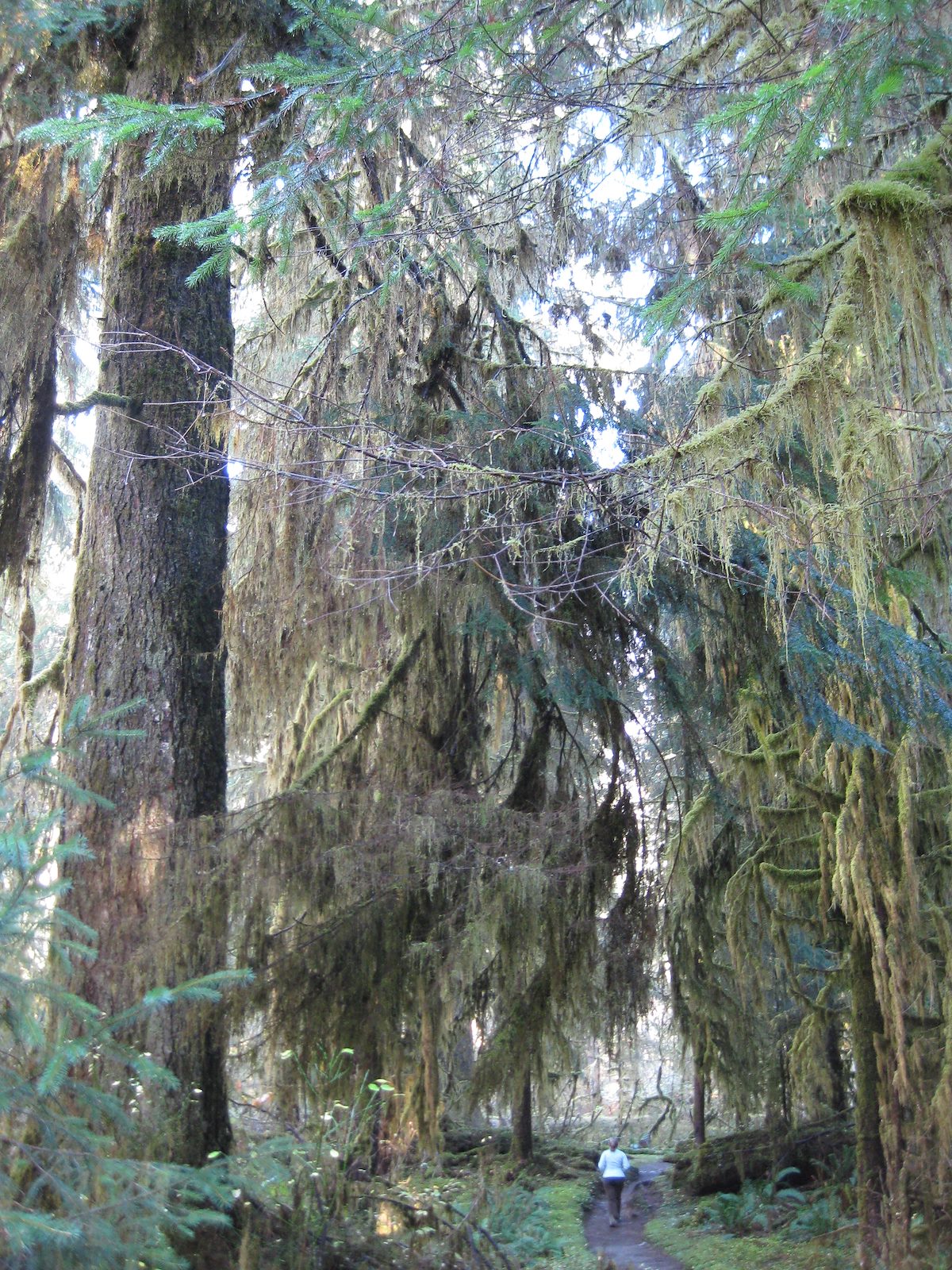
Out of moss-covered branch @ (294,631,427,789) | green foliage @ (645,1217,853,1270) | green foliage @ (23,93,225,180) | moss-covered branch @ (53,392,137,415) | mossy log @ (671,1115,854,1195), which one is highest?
green foliage @ (23,93,225,180)

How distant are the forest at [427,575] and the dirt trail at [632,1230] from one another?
267cm

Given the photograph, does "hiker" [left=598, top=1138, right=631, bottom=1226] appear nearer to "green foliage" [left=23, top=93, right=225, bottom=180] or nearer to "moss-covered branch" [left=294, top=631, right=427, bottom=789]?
"moss-covered branch" [left=294, top=631, right=427, bottom=789]

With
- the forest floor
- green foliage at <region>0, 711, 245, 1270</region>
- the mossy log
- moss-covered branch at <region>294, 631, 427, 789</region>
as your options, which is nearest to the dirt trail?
the forest floor

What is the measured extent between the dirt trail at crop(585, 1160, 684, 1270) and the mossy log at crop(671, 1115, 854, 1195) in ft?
2.23

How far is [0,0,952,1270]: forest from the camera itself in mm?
3645

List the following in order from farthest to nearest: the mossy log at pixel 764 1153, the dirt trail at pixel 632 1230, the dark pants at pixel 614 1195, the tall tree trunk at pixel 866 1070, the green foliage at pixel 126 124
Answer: the dark pants at pixel 614 1195 < the mossy log at pixel 764 1153 < the dirt trail at pixel 632 1230 < the tall tree trunk at pixel 866 1070 < the green foliage at pixel 126 124

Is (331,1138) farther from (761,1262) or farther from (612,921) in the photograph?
(761,1262)

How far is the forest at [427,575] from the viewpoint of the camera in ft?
12.0

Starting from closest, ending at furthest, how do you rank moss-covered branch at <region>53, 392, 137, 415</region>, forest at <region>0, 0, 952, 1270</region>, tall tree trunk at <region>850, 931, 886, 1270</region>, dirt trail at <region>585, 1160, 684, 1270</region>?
forest at <region>0, 0, 952, 1270</region>
moss-covered branch at <region>53, 392, 137, 415</region>
tall tree trunk at <region>850, 931, 886, 1270</region>
dirt trail at <region>585, 1160, 684, 1270</region>

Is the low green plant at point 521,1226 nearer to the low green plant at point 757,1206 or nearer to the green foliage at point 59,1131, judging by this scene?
the low green plant at point 757,1206

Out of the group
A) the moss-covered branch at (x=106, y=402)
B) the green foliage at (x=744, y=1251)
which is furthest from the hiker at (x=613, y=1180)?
the moss-covered branch at (x=106, y=402)

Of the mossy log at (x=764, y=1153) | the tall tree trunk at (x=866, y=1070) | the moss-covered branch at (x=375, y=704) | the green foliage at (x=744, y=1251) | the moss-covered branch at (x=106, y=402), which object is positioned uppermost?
the moss-covered branch at (x=106, y=402)

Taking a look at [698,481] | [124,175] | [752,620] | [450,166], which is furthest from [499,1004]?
[124,175]

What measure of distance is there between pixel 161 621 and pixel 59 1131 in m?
2.58
